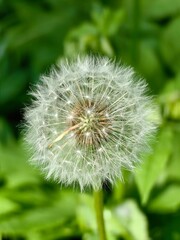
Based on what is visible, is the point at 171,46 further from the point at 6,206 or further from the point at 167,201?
the point at 6,206

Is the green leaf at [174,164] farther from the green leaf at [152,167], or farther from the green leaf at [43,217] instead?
the green leaf at [43,217]

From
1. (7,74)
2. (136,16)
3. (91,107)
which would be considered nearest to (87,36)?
(136,16)

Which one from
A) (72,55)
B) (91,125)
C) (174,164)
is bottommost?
(91,125)

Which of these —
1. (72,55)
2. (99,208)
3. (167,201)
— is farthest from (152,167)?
(72,55)

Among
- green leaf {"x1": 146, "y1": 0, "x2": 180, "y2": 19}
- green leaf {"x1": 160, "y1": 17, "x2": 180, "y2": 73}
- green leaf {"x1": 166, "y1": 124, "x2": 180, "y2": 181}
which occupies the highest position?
green leaf {"x1": 146, "y1": 0, "x2": 180, "y2": 19}

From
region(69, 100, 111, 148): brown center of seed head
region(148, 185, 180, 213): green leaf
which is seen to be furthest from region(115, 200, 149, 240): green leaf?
region(69, 100, 111, 148): brown center of seed head

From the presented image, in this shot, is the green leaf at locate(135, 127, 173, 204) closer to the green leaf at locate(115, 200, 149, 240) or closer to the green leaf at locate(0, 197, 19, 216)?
the green leaf at locate(115, 200, 149, 240)
